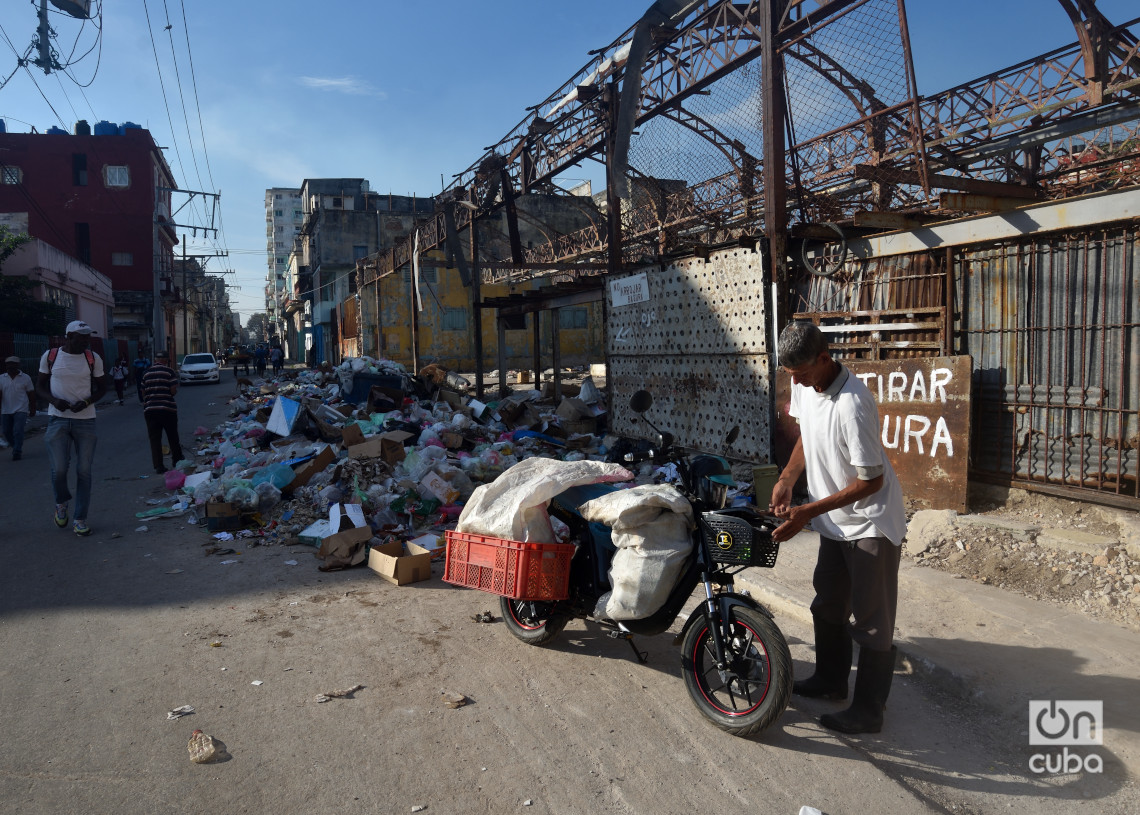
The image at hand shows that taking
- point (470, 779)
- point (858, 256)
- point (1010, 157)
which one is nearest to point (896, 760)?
point (470, 779)

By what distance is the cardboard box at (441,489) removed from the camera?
7.48 meters

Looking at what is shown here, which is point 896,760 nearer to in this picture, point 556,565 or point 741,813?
point 741,813

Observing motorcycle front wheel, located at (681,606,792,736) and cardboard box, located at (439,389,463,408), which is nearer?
motorcycle front wheel, located at (681,606,792,736)

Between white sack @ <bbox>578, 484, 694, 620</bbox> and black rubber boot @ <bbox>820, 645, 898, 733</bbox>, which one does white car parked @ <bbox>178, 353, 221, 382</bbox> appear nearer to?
white sack @ <bbox>578, 484, 694, 620</bbox>

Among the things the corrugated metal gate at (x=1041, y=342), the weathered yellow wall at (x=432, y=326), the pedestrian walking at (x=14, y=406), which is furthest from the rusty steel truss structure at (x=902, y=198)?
the weathered yellow wall at (x=432, y=326)

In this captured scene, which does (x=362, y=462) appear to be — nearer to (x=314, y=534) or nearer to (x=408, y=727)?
(x=314, y=534)

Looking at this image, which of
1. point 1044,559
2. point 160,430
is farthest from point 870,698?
point 160,430

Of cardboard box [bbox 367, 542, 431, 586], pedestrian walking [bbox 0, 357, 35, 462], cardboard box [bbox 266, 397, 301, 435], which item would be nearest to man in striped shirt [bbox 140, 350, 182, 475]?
cardboard box [bbox 266, 397, 301, 435]

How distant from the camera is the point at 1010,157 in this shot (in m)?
11.1

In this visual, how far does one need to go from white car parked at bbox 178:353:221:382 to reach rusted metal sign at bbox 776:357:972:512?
29265 mm

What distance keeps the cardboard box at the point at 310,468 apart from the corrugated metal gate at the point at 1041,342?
609 cm

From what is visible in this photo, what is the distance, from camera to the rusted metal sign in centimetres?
588

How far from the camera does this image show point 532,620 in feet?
13.3

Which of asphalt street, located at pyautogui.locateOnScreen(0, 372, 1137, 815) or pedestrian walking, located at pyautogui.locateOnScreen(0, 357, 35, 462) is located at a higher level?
pedestrian walking, located at pyautogui.locateOnScreen(0, 357, 35, 462)
